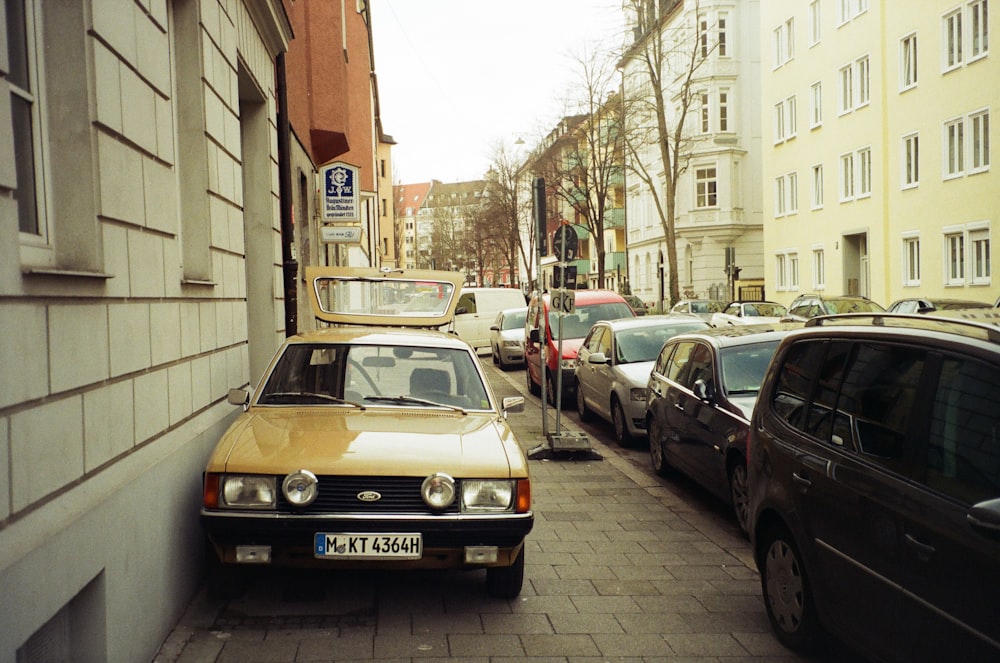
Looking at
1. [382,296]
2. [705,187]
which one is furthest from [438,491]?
[705,187]

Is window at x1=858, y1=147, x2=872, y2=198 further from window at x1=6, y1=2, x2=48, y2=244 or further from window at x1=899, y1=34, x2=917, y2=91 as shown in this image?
window at x1=6, y1=2, x2=48, y2=244

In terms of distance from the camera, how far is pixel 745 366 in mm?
8438

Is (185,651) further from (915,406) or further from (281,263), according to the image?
(281,263)

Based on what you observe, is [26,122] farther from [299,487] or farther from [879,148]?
[879,148]

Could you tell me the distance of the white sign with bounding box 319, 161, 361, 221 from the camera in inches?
790

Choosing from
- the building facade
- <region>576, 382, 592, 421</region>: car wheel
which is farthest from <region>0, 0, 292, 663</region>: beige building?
the building facade

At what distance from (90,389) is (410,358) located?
9.48 ft

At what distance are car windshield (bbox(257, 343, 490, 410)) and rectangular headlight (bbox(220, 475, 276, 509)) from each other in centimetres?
129

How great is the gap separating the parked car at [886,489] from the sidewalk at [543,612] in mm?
587

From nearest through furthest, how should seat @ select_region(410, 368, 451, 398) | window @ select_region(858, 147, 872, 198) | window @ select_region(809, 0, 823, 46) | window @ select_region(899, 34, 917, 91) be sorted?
seat @ select_region(410, 368, 451, 398)
window @ select_region(899, 34, 917, 91)
window @ select_region(858, 147, 872, 198)
window @ select_region(809, 0, 823, 46)

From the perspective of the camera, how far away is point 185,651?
15.8ft

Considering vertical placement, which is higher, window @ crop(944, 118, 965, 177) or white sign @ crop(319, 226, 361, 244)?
window @ crop(944, 118, 965, 177)

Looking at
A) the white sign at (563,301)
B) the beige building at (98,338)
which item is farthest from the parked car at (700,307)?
the beige building at (98,338)

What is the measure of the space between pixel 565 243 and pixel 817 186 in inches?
1144
